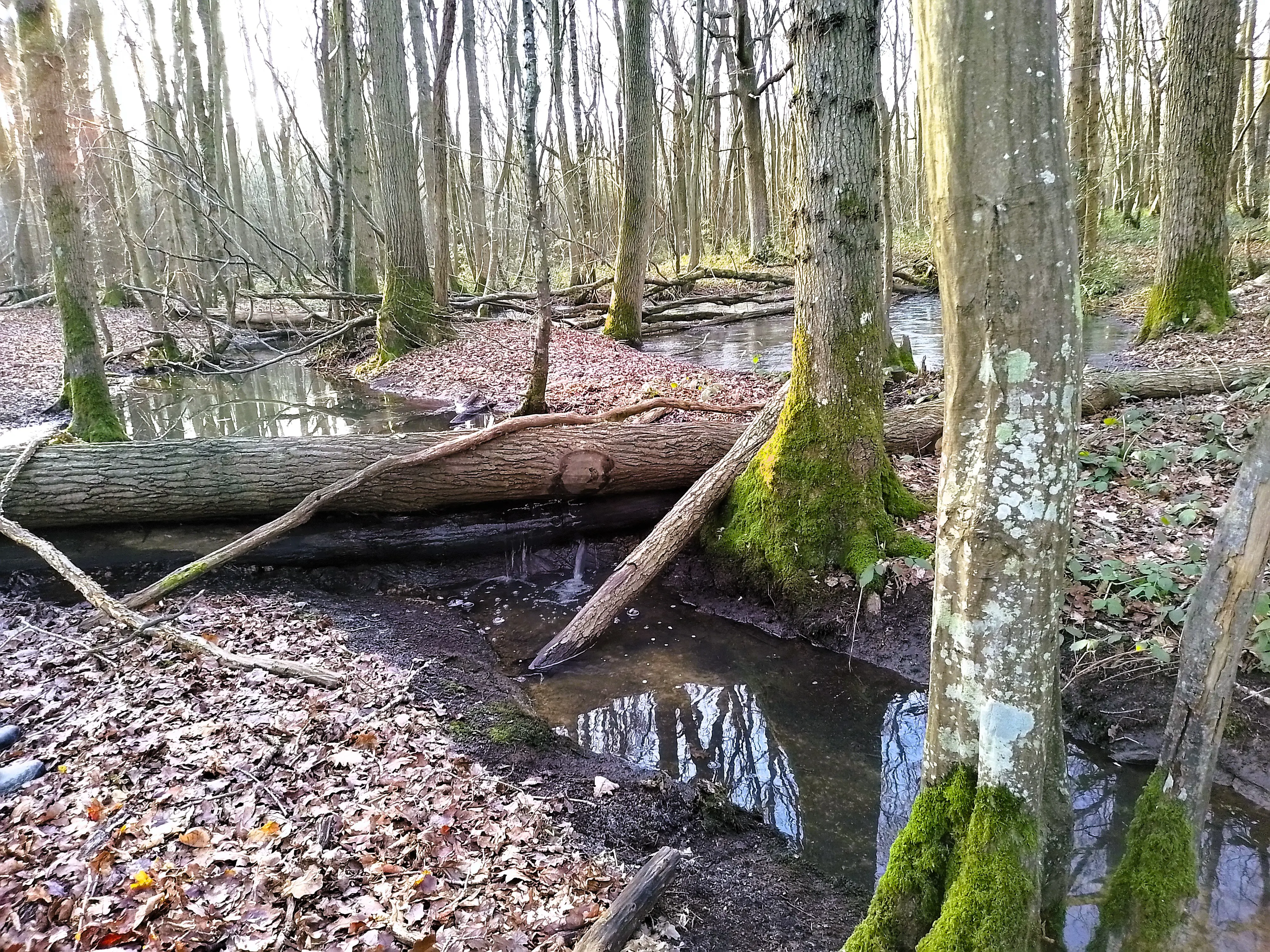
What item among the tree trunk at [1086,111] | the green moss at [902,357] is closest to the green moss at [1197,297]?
the green moss at [902,357]

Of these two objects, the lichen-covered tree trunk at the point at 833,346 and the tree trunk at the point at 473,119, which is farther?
the tree trunk at the point at 473,119

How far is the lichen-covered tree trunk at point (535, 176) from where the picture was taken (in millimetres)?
6684

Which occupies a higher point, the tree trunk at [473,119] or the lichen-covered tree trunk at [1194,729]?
the tree trunk at [473,119]

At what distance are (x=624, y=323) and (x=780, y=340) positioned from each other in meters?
3.50

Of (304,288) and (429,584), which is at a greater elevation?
(304,288)

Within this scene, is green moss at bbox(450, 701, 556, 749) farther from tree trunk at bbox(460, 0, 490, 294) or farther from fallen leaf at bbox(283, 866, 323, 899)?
tree trunk at bbox(460, 0, 490, 294)

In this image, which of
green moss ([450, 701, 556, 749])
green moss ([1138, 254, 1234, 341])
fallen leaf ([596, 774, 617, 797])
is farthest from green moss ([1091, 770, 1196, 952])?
green moss ([1138, 254, 1234, 341])

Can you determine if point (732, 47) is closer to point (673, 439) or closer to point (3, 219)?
point (673, 439)

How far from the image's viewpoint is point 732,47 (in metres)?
25.7

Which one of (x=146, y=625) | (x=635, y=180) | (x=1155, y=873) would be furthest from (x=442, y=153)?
(x=1155, y=873)

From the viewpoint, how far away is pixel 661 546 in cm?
602

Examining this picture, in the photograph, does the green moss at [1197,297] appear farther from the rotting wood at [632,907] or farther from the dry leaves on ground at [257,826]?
the dry leaves on ground at [257,826]

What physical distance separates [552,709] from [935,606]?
3047 millimetres

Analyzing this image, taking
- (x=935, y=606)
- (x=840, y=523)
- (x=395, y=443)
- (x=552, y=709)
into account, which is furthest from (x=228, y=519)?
(x=935, y=606)
